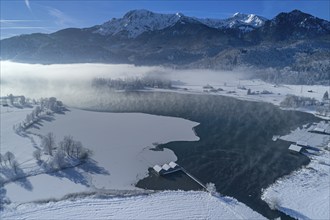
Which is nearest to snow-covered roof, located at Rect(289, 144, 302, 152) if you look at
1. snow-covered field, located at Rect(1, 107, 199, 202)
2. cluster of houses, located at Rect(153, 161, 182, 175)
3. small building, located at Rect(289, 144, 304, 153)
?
small building, located at Rect(289, 144, 304, 153)

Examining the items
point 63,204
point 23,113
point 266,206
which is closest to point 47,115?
point 23,113

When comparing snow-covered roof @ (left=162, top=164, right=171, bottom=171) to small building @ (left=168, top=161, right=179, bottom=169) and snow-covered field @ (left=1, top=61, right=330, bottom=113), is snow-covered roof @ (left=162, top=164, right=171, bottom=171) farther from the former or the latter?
snow-covered field @ (left=1, top=61, right=330, bottom=113)

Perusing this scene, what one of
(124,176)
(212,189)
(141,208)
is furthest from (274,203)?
(124,176)

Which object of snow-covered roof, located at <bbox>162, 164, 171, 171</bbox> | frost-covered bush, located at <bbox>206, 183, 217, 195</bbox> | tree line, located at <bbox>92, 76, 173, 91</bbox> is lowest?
frost-covered bush, located at <bbox>206, 183, 217, 195</bbox>

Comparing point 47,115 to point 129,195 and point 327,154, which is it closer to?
point 129,195

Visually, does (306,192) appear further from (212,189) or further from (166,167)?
(166,167)

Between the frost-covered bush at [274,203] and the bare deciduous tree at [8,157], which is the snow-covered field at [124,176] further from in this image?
the bare deciduous tree at [8,157]

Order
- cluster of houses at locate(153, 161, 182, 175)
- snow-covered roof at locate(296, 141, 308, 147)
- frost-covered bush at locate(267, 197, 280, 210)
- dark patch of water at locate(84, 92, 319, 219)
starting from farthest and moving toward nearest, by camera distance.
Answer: snow-covered roof at locate(296, 141, 308, 147)
cluster of houses at locate(153, 161, 182, 175)
dark patch of water at locate(84, 92, 319, 219)
frost-covered bush at locate(267, 197, 280, 210)
